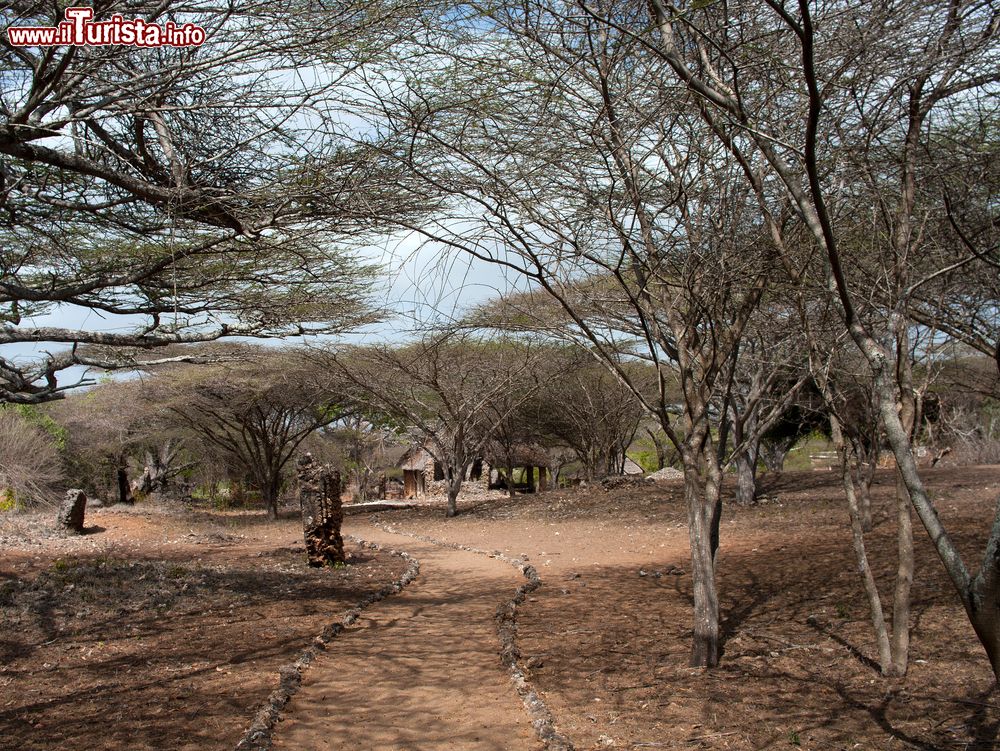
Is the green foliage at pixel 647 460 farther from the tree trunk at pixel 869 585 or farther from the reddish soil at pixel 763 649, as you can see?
the tree trunk at pixel 869 585

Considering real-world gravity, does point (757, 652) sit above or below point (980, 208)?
below

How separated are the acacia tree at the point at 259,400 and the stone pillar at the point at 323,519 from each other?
506 centimetres

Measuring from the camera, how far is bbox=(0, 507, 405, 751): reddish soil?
407cm

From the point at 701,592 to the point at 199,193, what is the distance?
12.4 ft

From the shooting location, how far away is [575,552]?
1094 centimetres

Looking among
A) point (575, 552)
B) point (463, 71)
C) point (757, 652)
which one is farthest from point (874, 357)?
point (575, 552)

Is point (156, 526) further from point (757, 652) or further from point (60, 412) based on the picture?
point (757, 652)

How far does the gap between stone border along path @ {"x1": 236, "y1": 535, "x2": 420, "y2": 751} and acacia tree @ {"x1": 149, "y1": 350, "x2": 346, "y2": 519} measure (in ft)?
25.9

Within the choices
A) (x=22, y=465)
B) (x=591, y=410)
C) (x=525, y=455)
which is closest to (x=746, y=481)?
(x=591, y=410)

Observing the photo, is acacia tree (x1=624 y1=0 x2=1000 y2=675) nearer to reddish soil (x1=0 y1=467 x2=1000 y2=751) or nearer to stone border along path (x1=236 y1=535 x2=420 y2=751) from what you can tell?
reddish soil (x1=0 y1=467 x2=1000 y2=751)

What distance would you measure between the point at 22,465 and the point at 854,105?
1733 centimetres

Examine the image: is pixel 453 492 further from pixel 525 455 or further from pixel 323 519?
pixel 525 455

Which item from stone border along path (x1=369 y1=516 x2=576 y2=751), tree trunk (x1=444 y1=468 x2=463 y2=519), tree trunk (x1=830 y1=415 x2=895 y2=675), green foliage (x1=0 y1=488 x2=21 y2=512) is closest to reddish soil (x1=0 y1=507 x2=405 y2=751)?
stone border along path (x1=369 y1=516 x2=576 y2=751)

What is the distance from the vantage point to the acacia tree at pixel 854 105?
2.50m
